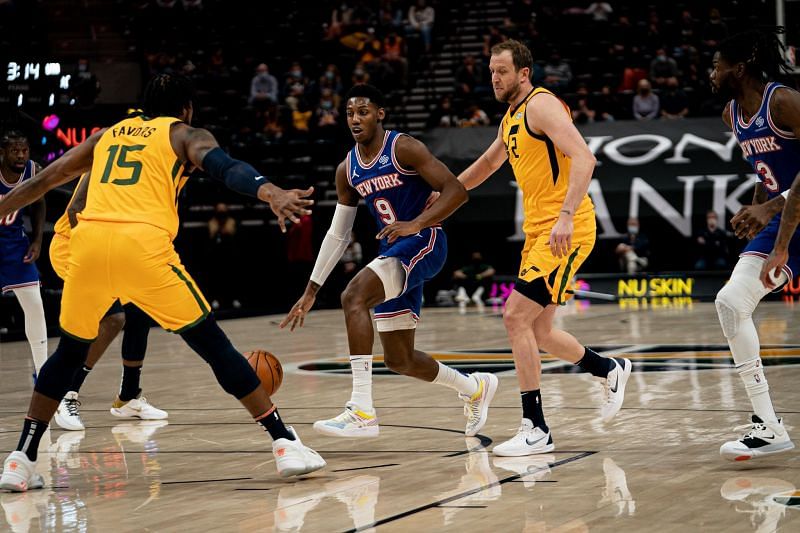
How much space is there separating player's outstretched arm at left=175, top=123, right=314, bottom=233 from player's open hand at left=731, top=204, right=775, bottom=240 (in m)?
2.11

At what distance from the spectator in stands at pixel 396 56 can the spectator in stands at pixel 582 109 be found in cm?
342

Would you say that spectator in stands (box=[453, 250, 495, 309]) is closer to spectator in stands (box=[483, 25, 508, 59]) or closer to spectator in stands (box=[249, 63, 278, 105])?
spectator in stands (box=[483, 25, 508, 59])

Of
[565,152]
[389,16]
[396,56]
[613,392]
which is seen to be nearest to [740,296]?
[565,152]

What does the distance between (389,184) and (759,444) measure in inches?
103

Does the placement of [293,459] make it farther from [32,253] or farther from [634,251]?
[634,251]

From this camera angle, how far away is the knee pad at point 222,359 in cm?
556

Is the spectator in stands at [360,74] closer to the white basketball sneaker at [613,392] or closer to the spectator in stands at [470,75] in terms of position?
the spectator in stands at [470,75]

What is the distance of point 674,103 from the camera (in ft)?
65.7

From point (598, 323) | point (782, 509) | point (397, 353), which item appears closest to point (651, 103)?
point (598, 323)

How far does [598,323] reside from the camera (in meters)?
15.1

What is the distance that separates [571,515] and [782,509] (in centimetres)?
82

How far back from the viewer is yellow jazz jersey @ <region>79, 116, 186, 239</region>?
556cm

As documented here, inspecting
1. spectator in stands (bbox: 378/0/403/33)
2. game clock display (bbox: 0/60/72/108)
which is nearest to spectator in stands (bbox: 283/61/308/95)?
spectator in stands (bbox: 378/0/403/33)

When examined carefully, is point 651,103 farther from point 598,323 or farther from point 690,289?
point 598,323
